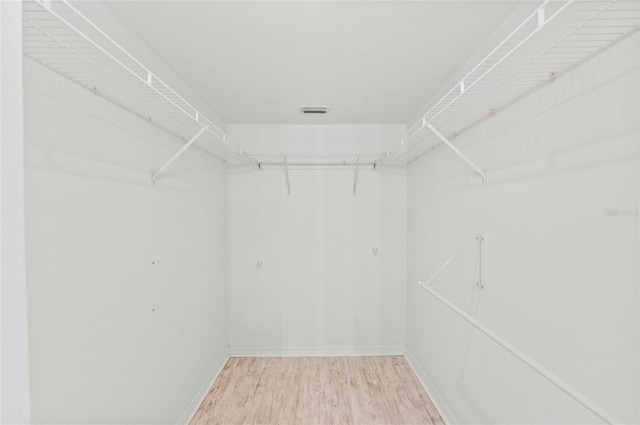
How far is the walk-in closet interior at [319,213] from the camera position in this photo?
840 millimetres

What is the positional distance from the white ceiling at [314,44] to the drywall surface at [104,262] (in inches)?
20.2

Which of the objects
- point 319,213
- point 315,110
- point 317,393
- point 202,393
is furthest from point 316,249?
point 202,393

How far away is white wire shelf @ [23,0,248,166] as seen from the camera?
2.55ft

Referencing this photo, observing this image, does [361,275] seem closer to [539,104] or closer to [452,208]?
[452,208]

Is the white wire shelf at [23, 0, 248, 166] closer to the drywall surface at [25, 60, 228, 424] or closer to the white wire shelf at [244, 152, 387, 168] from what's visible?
the drywall surface at [25, 60, 228, 424]

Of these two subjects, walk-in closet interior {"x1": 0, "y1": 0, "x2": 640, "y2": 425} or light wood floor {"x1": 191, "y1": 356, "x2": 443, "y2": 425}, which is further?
light wood floor {"x1": 191, "y1": 356, "x2": 443, "y2": 425}

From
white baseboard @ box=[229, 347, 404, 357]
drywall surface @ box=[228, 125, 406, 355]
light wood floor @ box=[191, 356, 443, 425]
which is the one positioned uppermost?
drywall surface @ box=[228, 125, 406, 355]

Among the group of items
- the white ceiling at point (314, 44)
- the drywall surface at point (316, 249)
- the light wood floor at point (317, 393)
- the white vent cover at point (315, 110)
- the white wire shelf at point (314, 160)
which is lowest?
the light wood floor at point (317, 393)

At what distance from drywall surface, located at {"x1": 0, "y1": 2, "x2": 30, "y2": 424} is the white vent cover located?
6.11ft

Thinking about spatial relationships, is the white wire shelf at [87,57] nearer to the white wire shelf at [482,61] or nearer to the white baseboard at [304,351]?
the white wire shelf at [482,61]

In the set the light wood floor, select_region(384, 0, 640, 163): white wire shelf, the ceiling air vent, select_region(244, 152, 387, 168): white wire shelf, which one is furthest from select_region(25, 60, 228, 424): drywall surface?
select_region(384, 0, 640, 163): white wire shelf

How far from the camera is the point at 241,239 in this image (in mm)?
2832

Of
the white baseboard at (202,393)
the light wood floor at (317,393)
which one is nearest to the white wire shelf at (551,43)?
the light wood floor at (317,393)

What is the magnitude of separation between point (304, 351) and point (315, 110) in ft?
8.03
